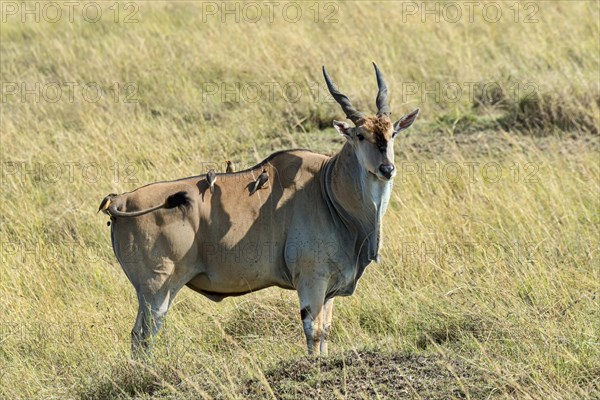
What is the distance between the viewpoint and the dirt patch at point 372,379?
6301 millimetres

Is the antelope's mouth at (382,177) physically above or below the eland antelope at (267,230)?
above

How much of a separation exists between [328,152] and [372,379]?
577cm

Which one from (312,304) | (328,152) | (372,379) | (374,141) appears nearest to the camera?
(372,379)

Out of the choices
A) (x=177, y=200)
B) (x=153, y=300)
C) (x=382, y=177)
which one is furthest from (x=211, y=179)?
(x=382, y=177)

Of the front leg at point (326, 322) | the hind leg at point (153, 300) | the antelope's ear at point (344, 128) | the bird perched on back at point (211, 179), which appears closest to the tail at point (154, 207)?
the bird perched on back at point (211, 179)

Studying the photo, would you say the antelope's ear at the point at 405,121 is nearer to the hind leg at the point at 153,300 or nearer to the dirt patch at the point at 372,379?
the dirt patch at the point at 372,379

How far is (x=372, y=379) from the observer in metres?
6.47

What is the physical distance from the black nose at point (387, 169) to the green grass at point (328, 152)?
3.62 ft

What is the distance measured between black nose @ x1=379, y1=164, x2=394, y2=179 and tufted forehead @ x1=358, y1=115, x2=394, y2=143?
18 cm

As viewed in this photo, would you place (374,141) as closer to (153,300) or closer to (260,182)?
(260,182)

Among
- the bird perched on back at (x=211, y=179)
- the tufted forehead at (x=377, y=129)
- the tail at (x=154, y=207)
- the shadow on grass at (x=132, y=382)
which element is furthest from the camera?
the bird perched on back at (x=211, y=179)

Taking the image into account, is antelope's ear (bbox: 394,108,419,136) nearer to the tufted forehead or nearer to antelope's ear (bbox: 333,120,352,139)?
the tufted forehead

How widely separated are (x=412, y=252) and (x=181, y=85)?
5821 mm

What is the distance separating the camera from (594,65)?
14.2 metres
